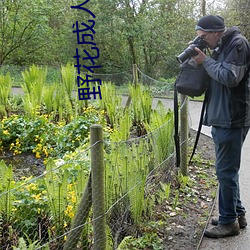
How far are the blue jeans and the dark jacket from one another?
86 mm

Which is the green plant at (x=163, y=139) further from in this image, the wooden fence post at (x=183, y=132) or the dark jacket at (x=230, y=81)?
the dark jacket at (x=230, y=81)

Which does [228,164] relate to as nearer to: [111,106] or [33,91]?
[111,106]

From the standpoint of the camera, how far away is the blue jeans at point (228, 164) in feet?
9.33

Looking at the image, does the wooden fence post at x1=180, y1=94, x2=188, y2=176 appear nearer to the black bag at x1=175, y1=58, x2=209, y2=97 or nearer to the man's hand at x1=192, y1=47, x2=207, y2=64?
the black bag at x1=175, y1=58, x2=209, y2=97

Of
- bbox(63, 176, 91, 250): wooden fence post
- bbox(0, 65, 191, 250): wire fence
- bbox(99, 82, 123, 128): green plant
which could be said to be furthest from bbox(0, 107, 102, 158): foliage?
bbox(63, 176, 91, 250): wooden fence post

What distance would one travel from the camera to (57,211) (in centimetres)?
264

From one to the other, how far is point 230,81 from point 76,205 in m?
1.40

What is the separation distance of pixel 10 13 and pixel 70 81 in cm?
894

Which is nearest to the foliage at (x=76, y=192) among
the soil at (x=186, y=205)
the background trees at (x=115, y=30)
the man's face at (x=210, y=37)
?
the soil at (x=186, y=205)

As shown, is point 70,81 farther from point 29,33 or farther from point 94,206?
point 29,33

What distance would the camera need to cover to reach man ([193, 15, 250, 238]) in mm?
2672

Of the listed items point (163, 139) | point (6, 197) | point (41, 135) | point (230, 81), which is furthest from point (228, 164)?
point (41, 135)

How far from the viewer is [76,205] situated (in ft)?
8.76

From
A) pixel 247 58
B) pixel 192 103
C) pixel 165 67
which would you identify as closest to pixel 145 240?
pixel 247 58
